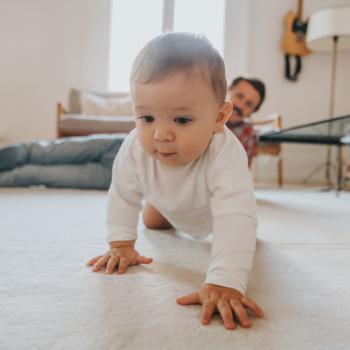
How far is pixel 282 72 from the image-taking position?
3359 millimetres

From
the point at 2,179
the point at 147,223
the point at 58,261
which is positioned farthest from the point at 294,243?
the point at 2,179

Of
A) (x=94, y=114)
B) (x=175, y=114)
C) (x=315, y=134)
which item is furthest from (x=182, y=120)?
(x=94, y=114)

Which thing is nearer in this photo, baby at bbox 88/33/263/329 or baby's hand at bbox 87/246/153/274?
baby at bbox 88/33/263/329

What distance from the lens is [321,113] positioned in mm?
3381

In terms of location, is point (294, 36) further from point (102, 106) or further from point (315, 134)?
point (102, 106)

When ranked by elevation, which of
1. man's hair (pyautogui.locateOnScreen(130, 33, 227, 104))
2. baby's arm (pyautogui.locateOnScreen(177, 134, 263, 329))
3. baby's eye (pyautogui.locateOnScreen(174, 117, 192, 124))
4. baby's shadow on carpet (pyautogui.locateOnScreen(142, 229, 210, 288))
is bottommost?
baby's shadow on carpet (pyautogui.locateOnScreen(142, 229, 210, 288))

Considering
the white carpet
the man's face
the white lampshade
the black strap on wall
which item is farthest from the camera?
the black strap on wall

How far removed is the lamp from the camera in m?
2.70

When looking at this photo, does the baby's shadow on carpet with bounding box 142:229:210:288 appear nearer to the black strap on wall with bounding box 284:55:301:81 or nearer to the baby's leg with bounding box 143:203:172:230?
the baby's leg with bounding box 143:203:172:230

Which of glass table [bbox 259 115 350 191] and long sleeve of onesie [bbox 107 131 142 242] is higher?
glass table [bbox 259 115 350 191]

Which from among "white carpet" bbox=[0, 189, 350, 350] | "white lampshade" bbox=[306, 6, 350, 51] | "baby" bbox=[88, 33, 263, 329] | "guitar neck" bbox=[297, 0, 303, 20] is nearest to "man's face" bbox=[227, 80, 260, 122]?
"white carpet" bbox=[0, 189, 350, 350]

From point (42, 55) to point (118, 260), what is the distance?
2.97 m

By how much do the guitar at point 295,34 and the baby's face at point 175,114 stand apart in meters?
2.94

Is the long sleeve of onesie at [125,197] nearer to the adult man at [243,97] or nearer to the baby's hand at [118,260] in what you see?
the baby's hand at [118,260]
